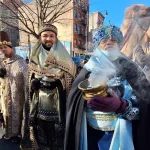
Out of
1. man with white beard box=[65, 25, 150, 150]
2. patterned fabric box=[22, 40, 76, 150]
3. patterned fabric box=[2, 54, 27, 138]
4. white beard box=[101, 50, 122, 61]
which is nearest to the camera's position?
man with white beard box=[65, 25, 150, 150]

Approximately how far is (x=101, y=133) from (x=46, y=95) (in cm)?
109

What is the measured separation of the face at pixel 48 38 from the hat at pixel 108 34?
1.01 meters

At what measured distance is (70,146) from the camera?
165cm

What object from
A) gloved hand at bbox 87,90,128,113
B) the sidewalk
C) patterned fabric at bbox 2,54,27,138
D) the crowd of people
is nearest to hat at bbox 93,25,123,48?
the crowd of people

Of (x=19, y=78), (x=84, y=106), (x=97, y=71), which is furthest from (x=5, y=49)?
(x=97, y=71)

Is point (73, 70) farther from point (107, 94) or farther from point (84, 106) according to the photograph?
point (107, 94)

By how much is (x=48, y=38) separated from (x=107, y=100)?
5.25 ft

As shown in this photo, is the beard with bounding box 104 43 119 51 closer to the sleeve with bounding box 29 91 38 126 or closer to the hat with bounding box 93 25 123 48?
the hat with bounding box 93 25 123 48

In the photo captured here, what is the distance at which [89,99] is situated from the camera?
1122 millimetres

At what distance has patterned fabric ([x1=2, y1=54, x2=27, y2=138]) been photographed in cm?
341

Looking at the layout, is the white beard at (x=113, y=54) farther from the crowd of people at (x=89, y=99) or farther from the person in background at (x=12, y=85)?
the person in background at (x=12, y=85)

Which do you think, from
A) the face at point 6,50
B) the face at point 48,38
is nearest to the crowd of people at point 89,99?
the face at point 48,38

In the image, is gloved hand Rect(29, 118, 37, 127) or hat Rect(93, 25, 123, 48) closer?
hat Rect(93, 25, 123, 48)

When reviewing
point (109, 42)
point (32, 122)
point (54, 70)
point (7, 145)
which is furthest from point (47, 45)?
point (7, 145)
